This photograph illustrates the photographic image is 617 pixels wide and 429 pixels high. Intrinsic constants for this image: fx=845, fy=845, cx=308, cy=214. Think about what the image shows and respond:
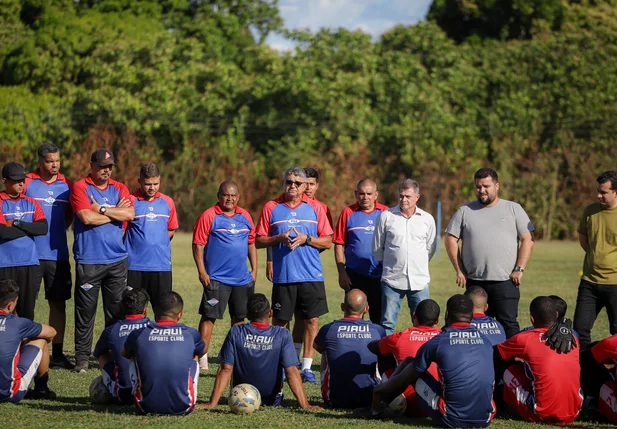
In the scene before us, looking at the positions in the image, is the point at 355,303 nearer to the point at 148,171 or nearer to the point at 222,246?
the point at 222,246

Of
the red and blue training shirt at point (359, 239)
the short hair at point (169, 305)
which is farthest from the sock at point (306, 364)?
the short hair at point (169, 305)

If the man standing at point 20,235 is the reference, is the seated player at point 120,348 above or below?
below

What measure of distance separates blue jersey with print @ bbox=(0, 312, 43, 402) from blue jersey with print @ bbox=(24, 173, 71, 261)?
7.40ft

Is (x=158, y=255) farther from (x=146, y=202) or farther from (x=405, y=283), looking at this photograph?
(x=405, y=283)

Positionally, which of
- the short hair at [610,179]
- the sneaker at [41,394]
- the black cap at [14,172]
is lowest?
the sneaker at [41,394]

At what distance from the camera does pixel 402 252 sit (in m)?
9.85

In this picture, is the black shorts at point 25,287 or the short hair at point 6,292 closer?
the short hair at point 6,292

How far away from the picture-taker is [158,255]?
1022 centimetres

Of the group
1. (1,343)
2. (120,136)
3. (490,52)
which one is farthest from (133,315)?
(490,52)

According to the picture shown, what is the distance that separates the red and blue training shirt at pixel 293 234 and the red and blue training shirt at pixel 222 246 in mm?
322

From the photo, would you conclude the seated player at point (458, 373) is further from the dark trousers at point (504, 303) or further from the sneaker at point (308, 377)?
the sneaker at point (308, 377)

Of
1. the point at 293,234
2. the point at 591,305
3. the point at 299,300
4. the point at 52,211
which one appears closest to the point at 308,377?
the point at 299,300

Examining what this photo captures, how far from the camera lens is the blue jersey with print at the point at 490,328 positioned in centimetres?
800

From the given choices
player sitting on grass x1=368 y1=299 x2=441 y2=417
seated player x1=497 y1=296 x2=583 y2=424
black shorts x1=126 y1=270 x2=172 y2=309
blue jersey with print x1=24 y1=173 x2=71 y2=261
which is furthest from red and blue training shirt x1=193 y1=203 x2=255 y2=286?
seated player x1=497 y1=296 x2=583 y2=424
